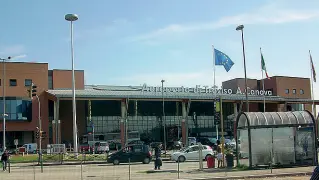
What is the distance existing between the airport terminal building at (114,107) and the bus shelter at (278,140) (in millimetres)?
33990

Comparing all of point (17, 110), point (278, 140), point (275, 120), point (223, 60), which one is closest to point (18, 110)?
point (17, 110)

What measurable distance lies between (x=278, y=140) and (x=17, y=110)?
5219 centimetres

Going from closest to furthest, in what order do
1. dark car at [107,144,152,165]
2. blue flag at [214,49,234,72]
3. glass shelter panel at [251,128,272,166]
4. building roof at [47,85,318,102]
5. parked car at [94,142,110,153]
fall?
glass shelter panel at [251,128,272,166] < dark car at [107,144,152,165] < blue flag at [214,49,234,72] < parked car at [94,142,110,153] < building roof at [47,85,318,102]

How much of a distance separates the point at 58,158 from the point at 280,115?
2430 cm

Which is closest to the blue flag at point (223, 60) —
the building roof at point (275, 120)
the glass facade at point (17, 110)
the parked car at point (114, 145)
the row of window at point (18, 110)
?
the building roof at point (275, 120)

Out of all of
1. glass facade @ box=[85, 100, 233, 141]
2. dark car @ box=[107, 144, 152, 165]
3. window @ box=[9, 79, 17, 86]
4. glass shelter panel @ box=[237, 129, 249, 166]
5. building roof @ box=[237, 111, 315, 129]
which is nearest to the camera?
building roof @ box=[237, 111, 315, 129]

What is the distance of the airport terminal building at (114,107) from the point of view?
7062cm

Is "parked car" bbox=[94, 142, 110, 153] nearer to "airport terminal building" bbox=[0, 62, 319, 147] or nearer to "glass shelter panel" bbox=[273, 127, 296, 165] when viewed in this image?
"airport terminal building" bbox=[0, 62, 319, 147]

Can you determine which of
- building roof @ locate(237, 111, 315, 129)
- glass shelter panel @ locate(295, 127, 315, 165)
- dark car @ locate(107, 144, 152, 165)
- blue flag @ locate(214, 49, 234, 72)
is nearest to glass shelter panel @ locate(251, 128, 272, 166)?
building roof @ locate(237, 111, 315, 129)

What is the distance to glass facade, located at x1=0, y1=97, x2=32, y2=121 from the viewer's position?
6856 centimetres

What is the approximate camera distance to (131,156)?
124 ft

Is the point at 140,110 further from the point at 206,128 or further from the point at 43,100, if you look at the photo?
the point at 43,100

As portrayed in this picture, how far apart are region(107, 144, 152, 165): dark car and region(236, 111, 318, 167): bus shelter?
12.9m

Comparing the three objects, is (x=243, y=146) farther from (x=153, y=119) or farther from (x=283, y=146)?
(x=153, y=119)
